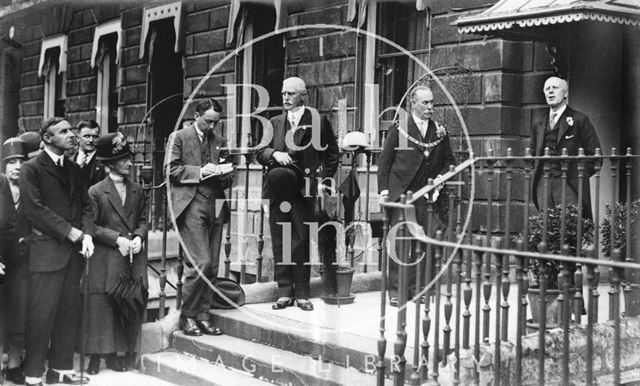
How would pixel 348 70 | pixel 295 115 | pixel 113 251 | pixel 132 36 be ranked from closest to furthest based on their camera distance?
pixel 113 251 < pixel 295 115 < pixel 348 70 < pixel 132 36

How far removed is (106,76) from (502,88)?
11.6 metres

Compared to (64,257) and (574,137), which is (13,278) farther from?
(574,137)

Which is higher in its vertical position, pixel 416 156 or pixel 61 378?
pixel 416 156

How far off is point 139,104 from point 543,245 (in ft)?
42.3

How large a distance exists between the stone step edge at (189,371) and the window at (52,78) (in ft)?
46.7

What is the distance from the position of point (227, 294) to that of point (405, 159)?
2.02 metres

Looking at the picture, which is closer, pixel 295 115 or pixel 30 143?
pixel 295 115

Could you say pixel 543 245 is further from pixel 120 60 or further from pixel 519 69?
pixel 120 60

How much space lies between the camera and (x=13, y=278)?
22.3 ft

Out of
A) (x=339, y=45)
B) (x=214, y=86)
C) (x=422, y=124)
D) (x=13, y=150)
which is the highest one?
(x=339, y=45)

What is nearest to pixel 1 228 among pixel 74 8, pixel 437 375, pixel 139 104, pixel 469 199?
pixel 437 375

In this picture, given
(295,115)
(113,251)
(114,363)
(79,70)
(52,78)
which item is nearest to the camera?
(113,251)

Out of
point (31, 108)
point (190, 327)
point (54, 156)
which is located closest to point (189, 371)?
point (190, 327)

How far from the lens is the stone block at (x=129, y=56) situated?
1708 cm
